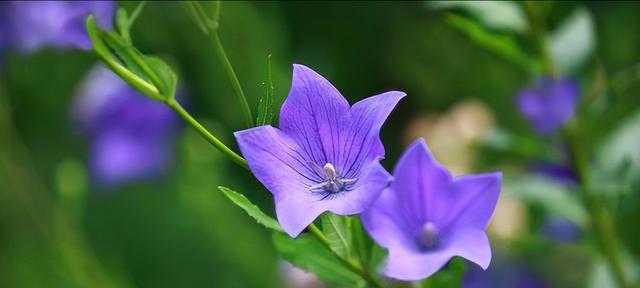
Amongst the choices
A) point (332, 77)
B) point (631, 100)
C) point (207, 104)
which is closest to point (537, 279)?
point (631, 100)

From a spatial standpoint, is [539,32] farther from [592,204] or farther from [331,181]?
[331,181]

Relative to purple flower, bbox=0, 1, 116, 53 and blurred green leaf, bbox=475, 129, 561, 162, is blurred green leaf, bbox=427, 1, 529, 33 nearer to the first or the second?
blurred green leaf, bbox=475, 129, 561, 162

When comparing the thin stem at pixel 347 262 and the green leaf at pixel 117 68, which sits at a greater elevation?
the green leaf at pixel 117 68

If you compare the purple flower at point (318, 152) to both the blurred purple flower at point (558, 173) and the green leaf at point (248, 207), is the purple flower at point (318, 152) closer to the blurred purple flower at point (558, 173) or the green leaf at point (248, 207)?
the green leaf at point (248, 207)

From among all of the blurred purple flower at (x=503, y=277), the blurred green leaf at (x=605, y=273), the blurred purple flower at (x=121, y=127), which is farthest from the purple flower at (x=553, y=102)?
the blurred purple flower at (x=121, y=127)

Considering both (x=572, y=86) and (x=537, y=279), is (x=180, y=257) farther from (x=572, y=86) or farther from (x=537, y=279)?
(x=572, y=86)
